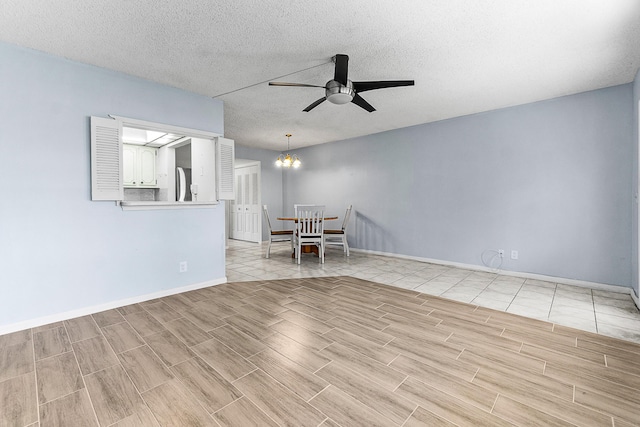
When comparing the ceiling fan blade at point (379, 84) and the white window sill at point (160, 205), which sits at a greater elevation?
the ceiling fan blade at point (379, 84)

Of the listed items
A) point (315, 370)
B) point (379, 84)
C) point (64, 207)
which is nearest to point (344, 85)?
point (379, 84)

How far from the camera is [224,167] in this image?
12.4 ft

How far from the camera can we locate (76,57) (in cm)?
263

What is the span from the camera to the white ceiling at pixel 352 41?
6.55 ft

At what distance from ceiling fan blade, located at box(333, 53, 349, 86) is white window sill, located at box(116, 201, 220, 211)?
2.25 metres

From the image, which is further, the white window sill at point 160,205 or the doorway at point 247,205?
the doorway at point 247,205

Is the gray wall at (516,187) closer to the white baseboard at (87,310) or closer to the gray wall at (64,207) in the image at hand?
the white baseboard at (87,310)

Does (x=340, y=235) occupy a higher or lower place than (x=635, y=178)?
lower

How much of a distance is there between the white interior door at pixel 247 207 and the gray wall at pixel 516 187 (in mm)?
2813

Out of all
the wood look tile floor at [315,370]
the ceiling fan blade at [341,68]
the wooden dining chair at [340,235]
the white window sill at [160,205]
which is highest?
the ceiling fan blade at [341,68]

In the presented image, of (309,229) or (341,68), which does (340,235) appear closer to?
(309,229)

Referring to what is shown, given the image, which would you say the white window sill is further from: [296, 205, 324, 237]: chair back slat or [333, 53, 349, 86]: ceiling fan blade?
[333, 53, 349, 86]: ceiling fan blade

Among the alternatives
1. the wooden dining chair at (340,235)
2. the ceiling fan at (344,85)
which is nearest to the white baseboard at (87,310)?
the ceiling fan at (344,85)

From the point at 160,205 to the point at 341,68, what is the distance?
8.12ft
